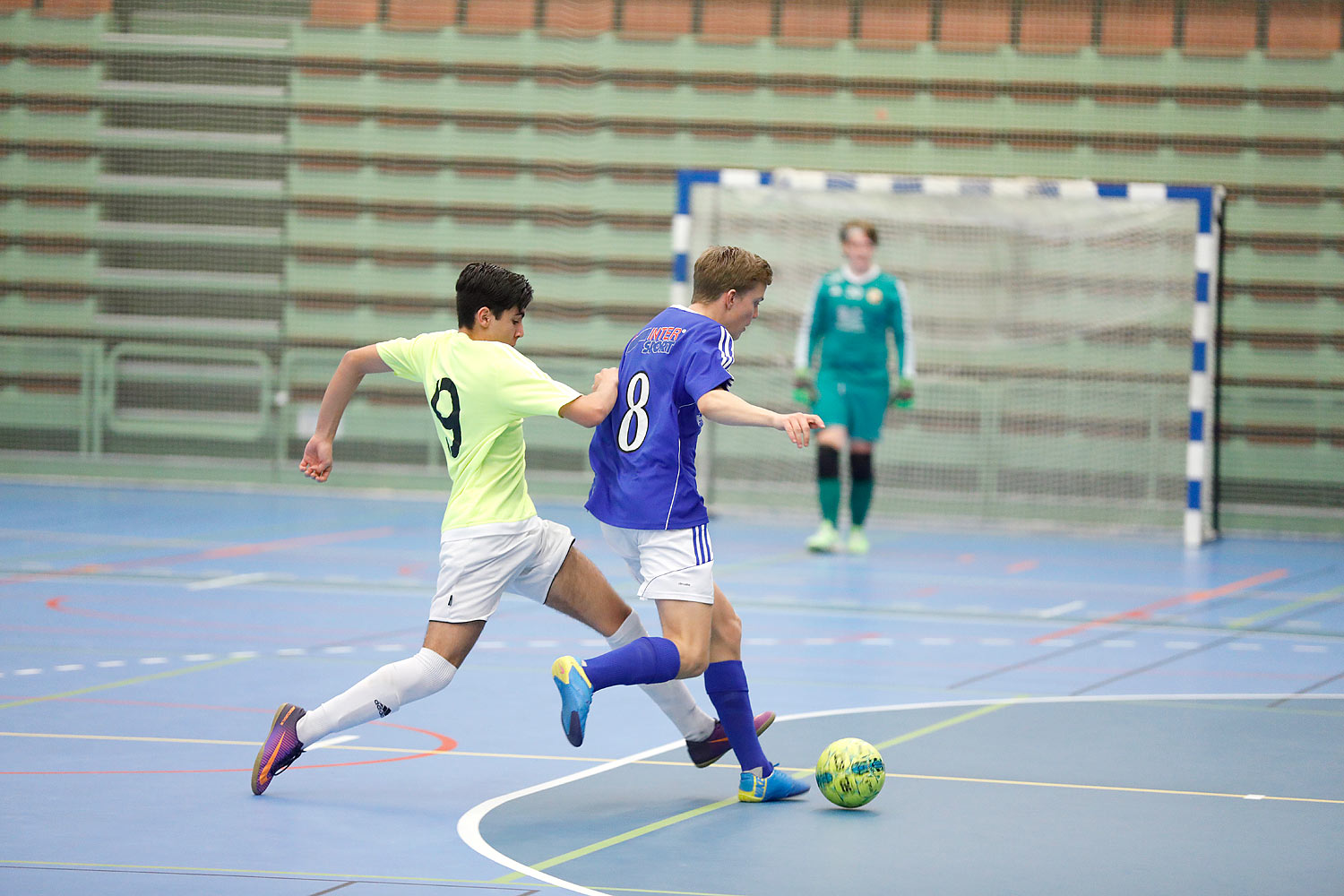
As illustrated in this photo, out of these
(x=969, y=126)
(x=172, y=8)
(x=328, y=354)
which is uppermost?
(x=172, y=8)

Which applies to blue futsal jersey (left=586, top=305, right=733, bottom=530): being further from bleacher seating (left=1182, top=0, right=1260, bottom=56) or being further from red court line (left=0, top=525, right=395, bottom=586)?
bleacher seating (left=1182, top=0, right=1260, bottom=56)

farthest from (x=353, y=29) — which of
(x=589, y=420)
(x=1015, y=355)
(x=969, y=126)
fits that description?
(x=589, y=420)

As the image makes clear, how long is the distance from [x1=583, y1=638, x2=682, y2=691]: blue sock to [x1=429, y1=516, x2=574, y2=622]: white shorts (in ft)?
1.49

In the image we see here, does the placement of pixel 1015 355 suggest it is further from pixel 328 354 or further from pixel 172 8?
pixel 172 8

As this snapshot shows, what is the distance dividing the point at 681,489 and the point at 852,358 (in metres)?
7.01

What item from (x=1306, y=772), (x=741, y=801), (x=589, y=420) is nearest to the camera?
(x=589, y=420)

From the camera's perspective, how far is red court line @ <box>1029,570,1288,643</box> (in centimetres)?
859

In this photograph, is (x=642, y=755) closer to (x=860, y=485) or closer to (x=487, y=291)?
(x=487, y=291)

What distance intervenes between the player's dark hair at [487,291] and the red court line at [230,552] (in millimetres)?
5408

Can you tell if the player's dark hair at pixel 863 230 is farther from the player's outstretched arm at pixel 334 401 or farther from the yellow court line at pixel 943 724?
the player's outstretched arm at pixel 334 401

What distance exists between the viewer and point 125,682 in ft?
22.1

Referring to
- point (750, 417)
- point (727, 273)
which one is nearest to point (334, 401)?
point (727, 273)

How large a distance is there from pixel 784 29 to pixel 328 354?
502 centimetres

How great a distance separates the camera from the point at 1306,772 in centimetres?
541
